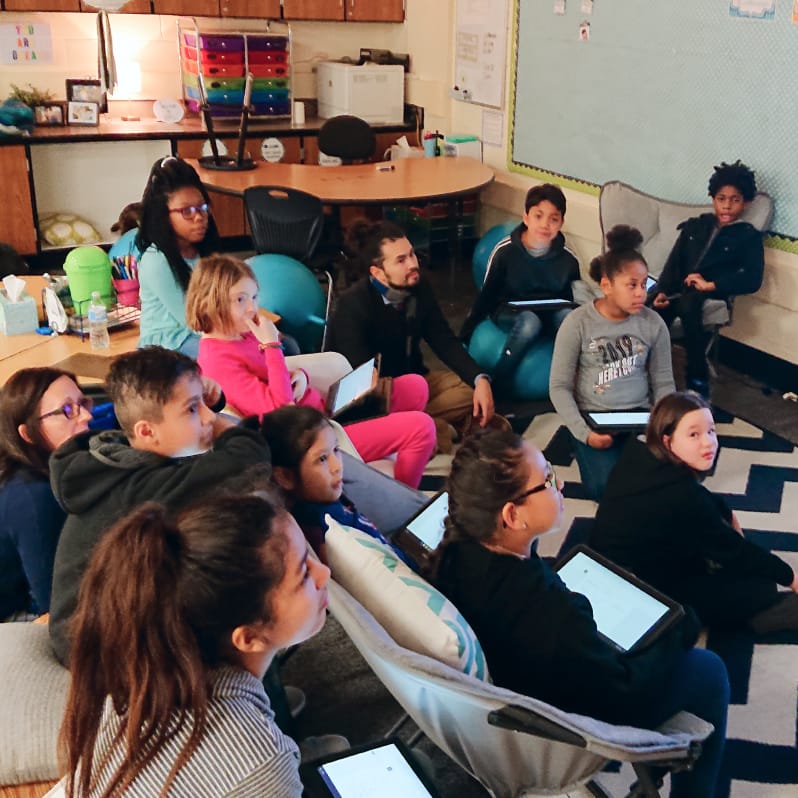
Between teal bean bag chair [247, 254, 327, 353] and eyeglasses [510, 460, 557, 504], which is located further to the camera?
teal bean bag chair [247, 254, 327, 353]

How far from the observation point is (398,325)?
3369 mm

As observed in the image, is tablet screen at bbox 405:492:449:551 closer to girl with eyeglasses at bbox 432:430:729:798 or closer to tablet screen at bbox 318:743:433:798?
girl with eyeglasses at bbox 432:430:729:798

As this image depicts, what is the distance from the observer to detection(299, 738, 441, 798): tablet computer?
1.52 m

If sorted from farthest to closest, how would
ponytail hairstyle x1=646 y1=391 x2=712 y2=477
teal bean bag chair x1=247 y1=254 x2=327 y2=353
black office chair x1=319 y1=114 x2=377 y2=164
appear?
black office chair x1=319 y1=114 x2=377 y2=164, teal bean bag chair x1=247 y1=254 x2=327 y2=353, ponytail hairstyle x1=646 y1=391 x2=712 y2=477

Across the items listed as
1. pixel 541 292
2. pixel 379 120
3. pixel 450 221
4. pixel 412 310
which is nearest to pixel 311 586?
pixel 412 310

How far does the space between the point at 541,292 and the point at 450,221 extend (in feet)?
5.64

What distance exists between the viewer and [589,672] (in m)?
1.58

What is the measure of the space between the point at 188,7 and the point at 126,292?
369cm

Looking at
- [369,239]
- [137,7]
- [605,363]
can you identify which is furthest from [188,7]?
[605,363]

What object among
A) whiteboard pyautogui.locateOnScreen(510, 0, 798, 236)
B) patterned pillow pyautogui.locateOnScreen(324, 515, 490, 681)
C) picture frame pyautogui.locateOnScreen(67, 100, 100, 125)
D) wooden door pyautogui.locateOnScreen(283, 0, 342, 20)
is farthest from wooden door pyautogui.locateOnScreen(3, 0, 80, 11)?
patterned pillow pyautogui.locateOnScreen(324, 515, 490, 681)

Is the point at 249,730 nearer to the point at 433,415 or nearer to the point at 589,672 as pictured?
the point at 589,672

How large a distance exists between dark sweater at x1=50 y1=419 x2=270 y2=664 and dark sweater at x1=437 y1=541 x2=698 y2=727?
0.52 meters

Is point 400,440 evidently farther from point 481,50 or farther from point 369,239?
point 481,50

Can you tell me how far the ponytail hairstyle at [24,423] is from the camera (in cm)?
206
